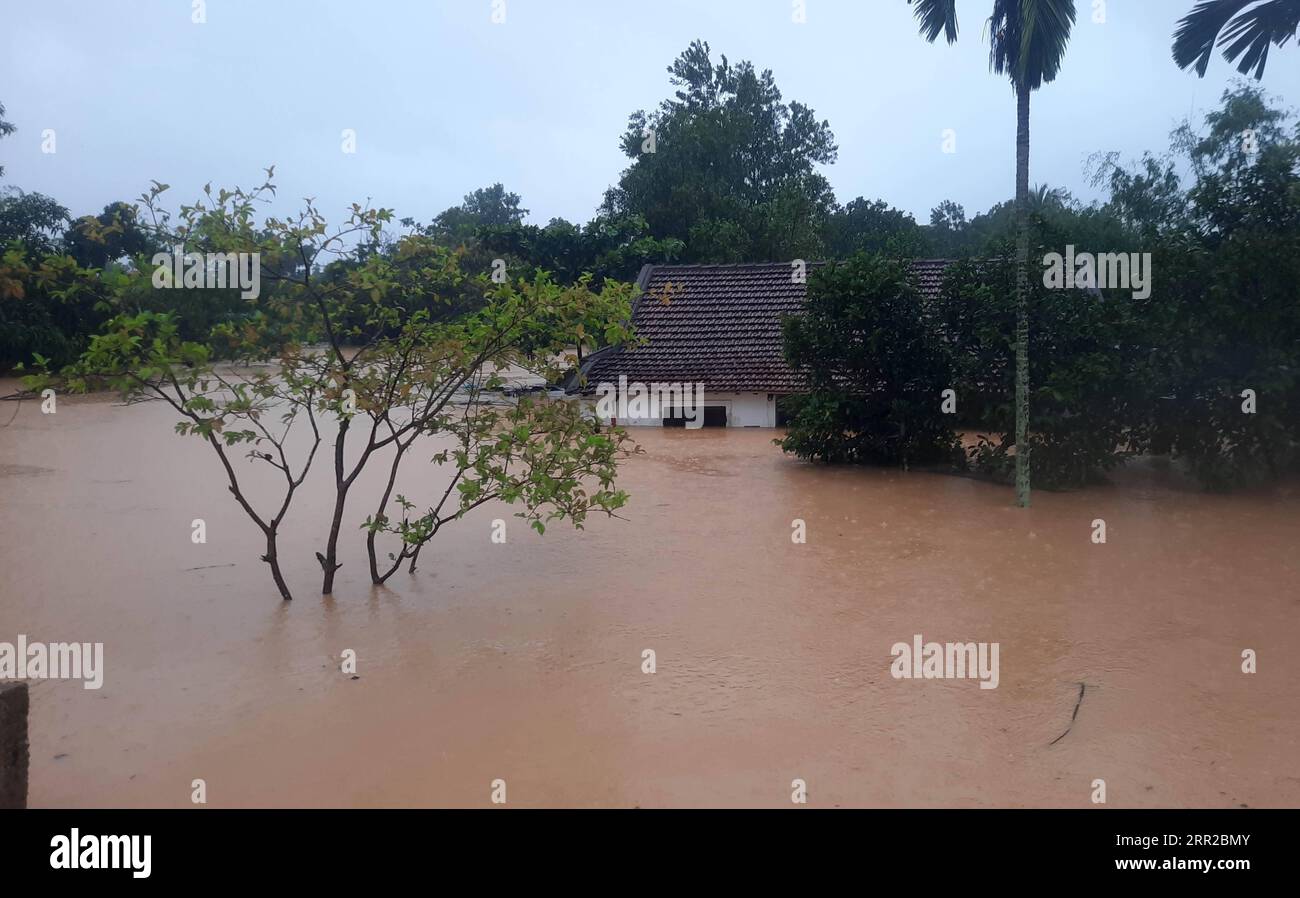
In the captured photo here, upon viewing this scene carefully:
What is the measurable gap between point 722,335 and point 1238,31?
1088 cm

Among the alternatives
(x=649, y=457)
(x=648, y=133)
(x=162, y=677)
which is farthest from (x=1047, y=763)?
(x=648, y=133)

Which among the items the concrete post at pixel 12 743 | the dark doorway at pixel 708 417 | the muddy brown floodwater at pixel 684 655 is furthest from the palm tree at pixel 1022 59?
the concrete post at pixel 12 743

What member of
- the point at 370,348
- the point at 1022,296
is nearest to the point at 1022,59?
the point at 1022,296

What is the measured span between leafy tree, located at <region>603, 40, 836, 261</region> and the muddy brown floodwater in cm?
2286

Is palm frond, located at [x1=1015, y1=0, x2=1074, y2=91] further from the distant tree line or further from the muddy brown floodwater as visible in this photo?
the muddy brown floodwater

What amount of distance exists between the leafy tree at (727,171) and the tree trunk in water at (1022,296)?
21.3m

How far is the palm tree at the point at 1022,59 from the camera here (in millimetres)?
11789

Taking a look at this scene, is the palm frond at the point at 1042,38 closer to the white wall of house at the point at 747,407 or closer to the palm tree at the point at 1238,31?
the palm tree at the point at 1238,31

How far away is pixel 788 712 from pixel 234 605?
509cm

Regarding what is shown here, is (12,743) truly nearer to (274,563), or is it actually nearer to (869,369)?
(274,563)

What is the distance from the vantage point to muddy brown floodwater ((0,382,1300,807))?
5.63 meters

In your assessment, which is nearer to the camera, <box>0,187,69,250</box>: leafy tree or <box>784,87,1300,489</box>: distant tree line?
<box>784,87,1300,489</box>: distant tree line

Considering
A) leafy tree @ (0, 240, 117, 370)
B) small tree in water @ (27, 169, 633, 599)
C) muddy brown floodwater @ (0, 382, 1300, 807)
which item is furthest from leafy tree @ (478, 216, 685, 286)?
small tree in water @ (27, 169, 633, 599)

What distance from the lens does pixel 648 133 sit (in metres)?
42.9
